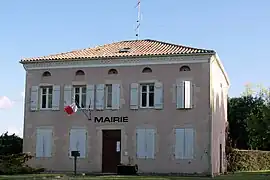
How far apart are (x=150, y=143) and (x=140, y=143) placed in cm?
56

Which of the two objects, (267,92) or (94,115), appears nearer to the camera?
(94,115)

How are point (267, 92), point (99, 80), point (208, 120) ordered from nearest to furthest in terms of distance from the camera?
1. point (208, 120)
2. point (99, 80)
3. point (267, 92)

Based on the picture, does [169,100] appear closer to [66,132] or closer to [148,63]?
[148,63]

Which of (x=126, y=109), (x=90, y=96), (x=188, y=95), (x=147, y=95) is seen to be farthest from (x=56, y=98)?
(x=188, y=95)

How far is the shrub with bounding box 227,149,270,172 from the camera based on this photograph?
3772 centimetres

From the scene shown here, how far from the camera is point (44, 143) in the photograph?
30906mm

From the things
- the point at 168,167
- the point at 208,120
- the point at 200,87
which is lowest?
the point at 168,167

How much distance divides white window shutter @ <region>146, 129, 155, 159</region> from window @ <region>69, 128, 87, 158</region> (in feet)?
11.8

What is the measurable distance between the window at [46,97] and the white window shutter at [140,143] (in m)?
5.57

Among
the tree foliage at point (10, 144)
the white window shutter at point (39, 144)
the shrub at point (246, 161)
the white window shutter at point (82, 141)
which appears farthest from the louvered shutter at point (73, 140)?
the shrub at point (246, 161)

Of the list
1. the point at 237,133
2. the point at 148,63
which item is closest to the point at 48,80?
the point at 148,63

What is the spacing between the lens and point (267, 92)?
2285 inches

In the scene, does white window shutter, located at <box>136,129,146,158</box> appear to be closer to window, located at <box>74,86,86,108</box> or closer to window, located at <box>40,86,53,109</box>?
window, located at <box>74,86,86,108</box>

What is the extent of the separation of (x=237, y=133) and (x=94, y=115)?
87.6ft
